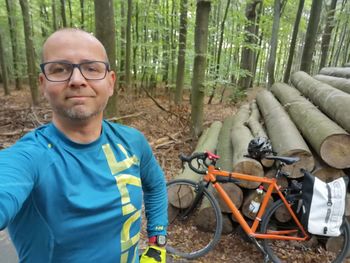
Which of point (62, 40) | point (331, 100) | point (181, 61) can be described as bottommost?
point (331, 100)

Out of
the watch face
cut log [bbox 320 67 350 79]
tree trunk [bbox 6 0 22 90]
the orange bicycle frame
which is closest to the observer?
the watch face

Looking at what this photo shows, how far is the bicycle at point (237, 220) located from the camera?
3865mm

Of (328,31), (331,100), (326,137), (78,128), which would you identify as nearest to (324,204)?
(326,137)

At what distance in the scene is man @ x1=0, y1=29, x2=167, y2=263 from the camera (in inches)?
48.5

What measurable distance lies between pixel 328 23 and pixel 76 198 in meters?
17.8

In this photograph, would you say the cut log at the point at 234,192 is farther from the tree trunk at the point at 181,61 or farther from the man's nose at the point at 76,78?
the tree trunk at the point at 181,61

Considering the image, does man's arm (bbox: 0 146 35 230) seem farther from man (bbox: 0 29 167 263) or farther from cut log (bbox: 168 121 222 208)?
cut log (bbox: 168 121 222 208)

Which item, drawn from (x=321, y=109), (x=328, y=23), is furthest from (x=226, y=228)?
(x=328, y=23)

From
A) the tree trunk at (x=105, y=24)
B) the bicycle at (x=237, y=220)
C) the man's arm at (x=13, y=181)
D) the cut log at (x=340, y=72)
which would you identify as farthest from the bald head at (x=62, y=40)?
the cut log at (x=340, y=72)

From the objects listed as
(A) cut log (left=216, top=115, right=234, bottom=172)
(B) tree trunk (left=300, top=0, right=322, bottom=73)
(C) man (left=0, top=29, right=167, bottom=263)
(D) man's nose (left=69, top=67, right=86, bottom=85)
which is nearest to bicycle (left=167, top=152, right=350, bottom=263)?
(A) cut log (left=216, top=115, right=234, bottom=172)

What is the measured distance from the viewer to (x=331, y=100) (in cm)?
481

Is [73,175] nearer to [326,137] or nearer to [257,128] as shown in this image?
[326,137]

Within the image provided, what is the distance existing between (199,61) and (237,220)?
4369 millimetres

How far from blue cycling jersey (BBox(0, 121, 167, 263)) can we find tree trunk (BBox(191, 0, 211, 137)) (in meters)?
5.97
